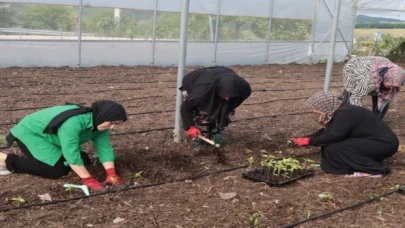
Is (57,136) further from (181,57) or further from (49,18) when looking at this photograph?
(49,18)

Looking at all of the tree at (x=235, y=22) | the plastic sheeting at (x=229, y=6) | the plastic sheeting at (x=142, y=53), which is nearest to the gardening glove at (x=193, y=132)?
the plastic sheeting at (x=142, y=53)

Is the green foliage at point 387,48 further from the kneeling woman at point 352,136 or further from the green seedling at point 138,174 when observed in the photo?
the green seedling at point 138,174

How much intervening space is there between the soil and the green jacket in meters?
0.21

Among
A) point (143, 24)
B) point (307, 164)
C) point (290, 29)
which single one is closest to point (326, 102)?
point (307, 164)

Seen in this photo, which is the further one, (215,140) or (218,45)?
(218,45)

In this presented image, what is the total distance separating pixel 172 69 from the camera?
10.9 metres

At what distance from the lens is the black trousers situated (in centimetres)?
356

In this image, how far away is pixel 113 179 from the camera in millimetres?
3533

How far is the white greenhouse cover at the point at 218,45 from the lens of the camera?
9836 millimetres

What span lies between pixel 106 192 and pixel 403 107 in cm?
586

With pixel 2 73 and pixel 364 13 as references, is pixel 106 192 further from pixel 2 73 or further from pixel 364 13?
pixel 364 13

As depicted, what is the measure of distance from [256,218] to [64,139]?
4.76 ft

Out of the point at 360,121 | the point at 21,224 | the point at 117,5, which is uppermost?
the point at 117,5

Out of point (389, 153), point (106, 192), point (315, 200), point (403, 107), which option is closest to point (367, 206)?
point (315, 200)
